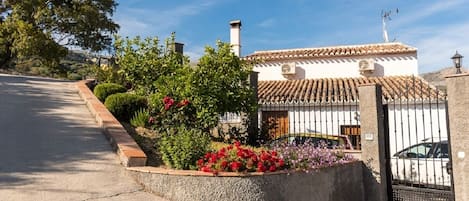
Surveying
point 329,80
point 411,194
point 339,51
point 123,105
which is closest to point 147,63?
point 123,105

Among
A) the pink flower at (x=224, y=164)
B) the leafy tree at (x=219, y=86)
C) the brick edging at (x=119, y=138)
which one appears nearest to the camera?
the pink flower at (x=224, y=164)

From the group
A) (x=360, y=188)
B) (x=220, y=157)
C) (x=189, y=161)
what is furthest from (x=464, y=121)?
(x=189, y=161)

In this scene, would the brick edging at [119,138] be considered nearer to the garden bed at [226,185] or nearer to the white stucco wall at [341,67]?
the garden bed at [226,185]

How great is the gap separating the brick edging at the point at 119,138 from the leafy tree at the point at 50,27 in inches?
547

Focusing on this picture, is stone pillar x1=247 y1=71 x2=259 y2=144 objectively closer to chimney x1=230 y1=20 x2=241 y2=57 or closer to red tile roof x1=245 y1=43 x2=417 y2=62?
red tile roof x1=245 y1=43 x2=417 y2=62

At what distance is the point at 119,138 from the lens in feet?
23.0

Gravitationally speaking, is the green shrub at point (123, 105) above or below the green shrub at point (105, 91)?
below

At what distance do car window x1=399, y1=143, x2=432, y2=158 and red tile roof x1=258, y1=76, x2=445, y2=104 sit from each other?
340 cm

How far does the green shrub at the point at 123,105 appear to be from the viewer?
966 cm

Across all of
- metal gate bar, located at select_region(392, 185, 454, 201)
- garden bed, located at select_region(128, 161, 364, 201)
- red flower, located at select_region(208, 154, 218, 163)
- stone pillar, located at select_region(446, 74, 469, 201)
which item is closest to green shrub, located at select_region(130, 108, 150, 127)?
garden bed, located at select_region(128, 161, 364, 201)

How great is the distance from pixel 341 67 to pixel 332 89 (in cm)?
390

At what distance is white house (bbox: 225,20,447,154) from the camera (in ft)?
49.1

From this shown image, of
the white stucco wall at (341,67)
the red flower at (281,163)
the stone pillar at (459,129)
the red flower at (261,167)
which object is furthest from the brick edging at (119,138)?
the white stucco wall at (341,67)

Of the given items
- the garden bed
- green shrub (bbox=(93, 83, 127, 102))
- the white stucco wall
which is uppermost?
the white stucco wall
